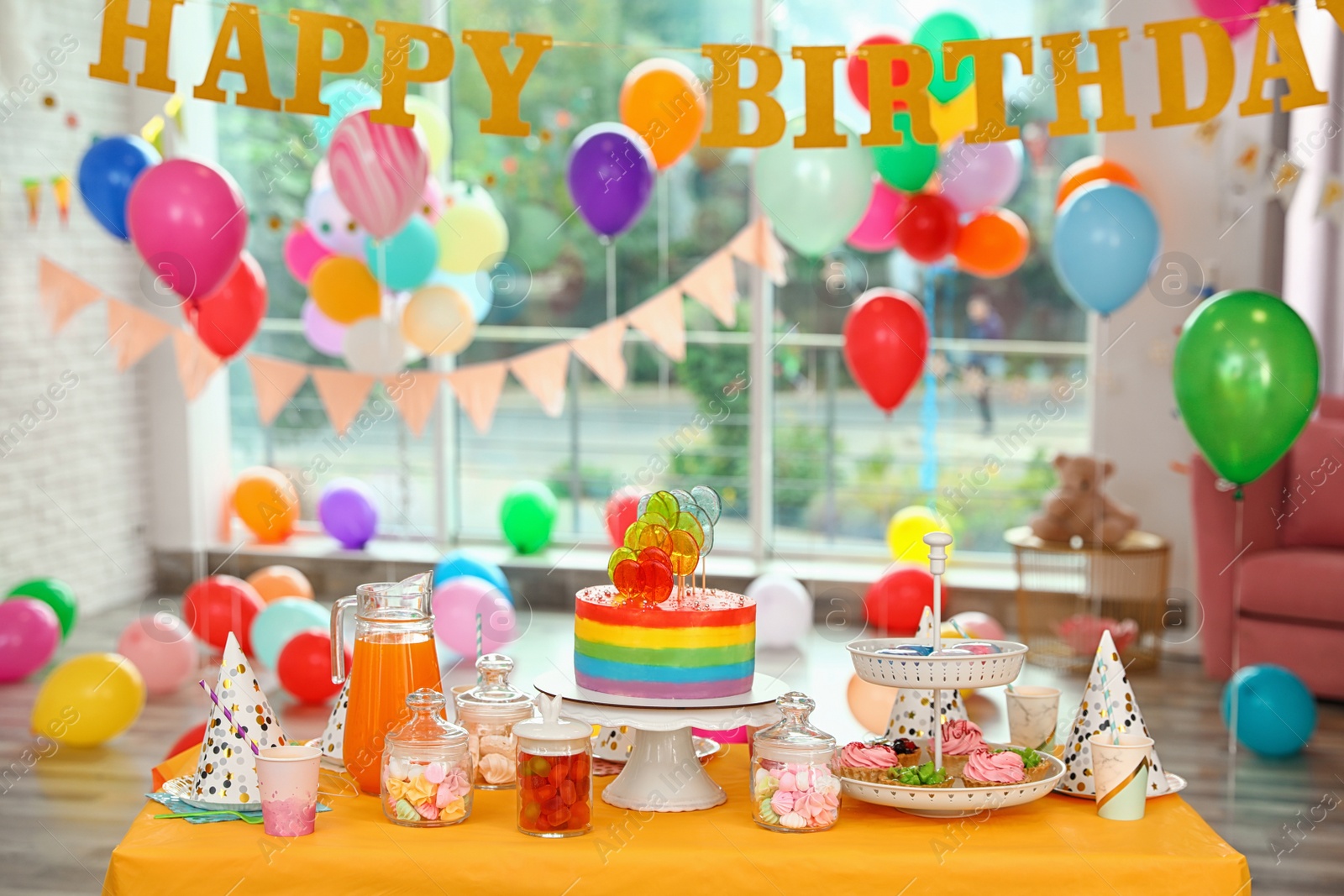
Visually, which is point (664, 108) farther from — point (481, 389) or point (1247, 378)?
point (1247, 378)

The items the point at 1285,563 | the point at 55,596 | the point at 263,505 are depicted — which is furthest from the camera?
the point at 263,505

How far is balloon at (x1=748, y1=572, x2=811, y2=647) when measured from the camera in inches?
179

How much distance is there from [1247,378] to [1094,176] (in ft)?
4.70

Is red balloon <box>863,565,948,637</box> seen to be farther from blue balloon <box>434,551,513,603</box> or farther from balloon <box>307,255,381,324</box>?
balloon <box>307,255,381,324</box>

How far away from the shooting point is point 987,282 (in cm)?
514

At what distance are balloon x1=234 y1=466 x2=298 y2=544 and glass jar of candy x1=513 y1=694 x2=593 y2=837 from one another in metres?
4.26

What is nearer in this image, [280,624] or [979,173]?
[280,624]

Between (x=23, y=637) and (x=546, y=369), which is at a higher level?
(x=546, y=369)

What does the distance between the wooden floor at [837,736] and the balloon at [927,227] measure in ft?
4.58

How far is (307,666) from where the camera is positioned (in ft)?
12.7

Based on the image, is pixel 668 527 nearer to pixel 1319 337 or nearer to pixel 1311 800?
pixel 1311 800

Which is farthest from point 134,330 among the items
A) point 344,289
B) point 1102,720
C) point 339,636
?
point 1102,720

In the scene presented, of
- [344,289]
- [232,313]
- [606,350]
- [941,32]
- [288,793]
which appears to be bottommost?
[288,793]

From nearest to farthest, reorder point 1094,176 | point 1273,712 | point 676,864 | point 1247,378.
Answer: point 676,864
point 1247,378
point 1273,712
point 1094,176
